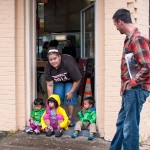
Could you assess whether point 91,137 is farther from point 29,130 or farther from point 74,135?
point 29,130

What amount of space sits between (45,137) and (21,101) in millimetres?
797

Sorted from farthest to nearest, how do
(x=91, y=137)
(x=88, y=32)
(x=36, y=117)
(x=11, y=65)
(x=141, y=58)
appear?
(x=88, y=32)
(x=36, y=117)
(x=11, y=65)
(x=91, y=137)
(x=141, y=58)

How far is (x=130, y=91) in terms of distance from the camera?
14.9 ft

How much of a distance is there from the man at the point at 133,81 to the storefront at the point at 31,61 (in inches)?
62.4

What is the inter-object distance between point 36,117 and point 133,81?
2.84 m

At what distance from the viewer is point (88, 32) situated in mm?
8891

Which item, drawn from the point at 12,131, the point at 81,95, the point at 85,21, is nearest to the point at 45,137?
the point at 12,131

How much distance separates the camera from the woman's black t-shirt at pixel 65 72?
21.9 ft

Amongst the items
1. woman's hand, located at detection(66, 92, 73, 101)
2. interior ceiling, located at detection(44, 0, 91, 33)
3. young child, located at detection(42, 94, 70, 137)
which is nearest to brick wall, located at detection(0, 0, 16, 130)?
young child, located at detection(42, 94, 70, 137)

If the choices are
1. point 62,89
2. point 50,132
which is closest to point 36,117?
point 50,132

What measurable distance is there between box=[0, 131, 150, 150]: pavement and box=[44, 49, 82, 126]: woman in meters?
0.60

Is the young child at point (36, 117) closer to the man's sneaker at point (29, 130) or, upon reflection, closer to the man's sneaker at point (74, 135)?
the man's sneaker at point (29, 130)

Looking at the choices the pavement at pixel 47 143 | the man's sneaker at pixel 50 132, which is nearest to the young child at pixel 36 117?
the pavement at pixel 47 143

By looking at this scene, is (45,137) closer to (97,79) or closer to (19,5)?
(97,79)
